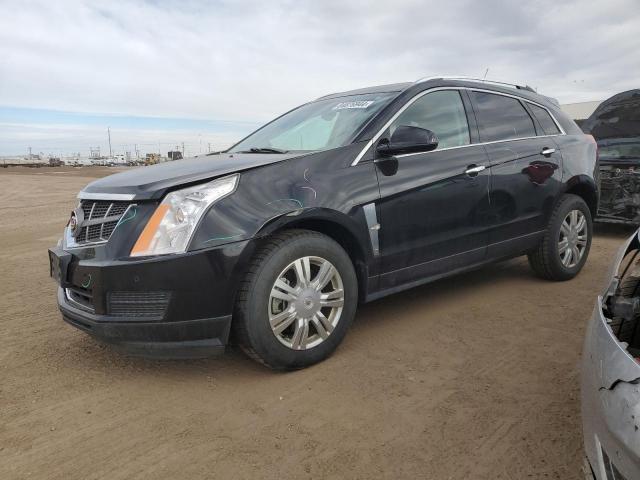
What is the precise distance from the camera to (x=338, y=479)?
2084 millimetres

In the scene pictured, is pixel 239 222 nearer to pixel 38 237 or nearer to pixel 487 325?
pixel 487 325

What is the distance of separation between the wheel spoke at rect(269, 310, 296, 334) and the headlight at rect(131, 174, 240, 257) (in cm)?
64

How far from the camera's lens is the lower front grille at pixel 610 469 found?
4.90 feet

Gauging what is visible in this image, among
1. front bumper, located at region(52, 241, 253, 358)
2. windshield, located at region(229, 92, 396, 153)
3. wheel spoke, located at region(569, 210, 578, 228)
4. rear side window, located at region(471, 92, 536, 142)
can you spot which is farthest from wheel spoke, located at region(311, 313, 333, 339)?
wheel spoke, located at region(569, 210, 578, 228)

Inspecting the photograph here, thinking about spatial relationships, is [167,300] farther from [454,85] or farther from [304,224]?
[454,85]

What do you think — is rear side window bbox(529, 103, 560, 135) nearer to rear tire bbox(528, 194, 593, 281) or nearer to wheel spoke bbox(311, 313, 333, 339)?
rear tire bbox(528, 194, 593, 281)

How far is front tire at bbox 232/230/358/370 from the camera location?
276 cm

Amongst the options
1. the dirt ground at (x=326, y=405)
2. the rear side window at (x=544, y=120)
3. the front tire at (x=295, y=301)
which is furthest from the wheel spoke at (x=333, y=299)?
the rear side window at (x=544, y=120)

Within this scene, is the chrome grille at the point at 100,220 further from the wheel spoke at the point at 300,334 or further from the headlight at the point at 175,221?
the wheel spoke at the point at 300,334

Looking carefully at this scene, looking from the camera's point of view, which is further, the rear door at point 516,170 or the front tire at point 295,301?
the rear door at point 516,170

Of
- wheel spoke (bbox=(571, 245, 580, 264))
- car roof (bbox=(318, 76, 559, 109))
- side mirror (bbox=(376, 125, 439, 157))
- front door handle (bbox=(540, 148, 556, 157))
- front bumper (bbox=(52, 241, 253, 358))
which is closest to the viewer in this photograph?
front bumper (bbox=(52, 241, 253, 358))

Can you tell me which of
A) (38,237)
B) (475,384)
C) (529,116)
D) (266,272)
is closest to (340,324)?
(266,272)

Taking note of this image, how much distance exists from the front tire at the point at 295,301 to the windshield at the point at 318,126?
Answer: 29.7 inches

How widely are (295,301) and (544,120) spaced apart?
324 centimetres
